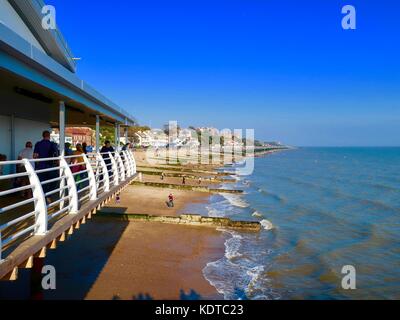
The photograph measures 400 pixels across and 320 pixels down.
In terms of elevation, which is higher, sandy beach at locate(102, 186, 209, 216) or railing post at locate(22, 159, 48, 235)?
railing post at locate(22, 159, 48, 235)

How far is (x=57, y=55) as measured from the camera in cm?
1572

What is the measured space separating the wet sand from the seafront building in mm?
2327

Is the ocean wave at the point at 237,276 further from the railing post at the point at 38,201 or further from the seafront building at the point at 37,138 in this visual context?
the railing post at the point at 38,201

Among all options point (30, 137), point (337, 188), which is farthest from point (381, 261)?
point (337, 188)

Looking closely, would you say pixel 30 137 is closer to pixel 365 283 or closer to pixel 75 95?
pixel 75 95

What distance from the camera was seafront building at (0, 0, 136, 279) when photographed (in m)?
4.96

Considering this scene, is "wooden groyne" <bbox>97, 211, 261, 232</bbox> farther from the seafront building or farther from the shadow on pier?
the seafront building

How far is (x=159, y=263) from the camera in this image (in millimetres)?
12195

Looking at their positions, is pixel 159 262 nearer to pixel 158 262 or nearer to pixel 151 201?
pixel 158 262

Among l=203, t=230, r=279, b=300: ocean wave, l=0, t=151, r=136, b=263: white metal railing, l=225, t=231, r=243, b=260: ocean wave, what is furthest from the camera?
l=225, t=231, r=243, b=260: ocean wave

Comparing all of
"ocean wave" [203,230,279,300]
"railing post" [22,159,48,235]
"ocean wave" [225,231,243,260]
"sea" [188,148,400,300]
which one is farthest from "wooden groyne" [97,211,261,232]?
"railing post" [22,159,48,235]

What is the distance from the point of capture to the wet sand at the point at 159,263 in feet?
32.7

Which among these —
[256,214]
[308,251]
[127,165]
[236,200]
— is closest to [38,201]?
[127,165]
